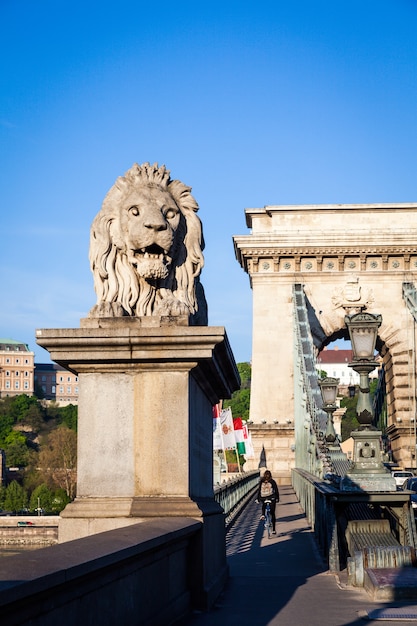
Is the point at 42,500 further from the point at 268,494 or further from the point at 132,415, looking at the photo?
the point at 132,415

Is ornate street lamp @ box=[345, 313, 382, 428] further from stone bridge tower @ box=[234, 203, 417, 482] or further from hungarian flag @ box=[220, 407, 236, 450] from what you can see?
stone bridge tower @ box=[234, 203, 417, 482]

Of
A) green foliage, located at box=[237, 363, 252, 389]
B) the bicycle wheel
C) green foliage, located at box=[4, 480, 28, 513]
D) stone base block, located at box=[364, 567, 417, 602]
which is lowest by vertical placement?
green foliage, located at box=[4, 480, 28, 513]

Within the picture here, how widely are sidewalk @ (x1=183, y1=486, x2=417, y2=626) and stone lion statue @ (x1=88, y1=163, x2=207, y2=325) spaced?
2.00 m

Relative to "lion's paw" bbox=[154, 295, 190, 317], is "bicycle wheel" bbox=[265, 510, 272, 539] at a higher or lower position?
lower

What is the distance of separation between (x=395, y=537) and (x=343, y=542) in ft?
1.97

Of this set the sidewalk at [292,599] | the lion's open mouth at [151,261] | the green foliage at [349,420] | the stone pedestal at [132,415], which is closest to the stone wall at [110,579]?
the stone pedestal at [132,415]

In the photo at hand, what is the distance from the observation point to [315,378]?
39938 millimetres

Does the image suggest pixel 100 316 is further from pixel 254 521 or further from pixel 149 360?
pixel 254 521

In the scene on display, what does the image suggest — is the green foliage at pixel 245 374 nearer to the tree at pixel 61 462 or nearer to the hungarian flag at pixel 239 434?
the tree at pixel 61 462

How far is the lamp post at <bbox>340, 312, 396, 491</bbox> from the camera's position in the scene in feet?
41.7

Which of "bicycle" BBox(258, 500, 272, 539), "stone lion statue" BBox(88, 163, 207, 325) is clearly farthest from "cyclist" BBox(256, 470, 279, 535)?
"stone lion statue" BBox(88, 163, 207, 325)

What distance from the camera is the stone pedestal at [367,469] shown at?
12625 millimetres

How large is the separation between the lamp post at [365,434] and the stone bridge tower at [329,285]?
115 feet

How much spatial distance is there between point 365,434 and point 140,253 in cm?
681
